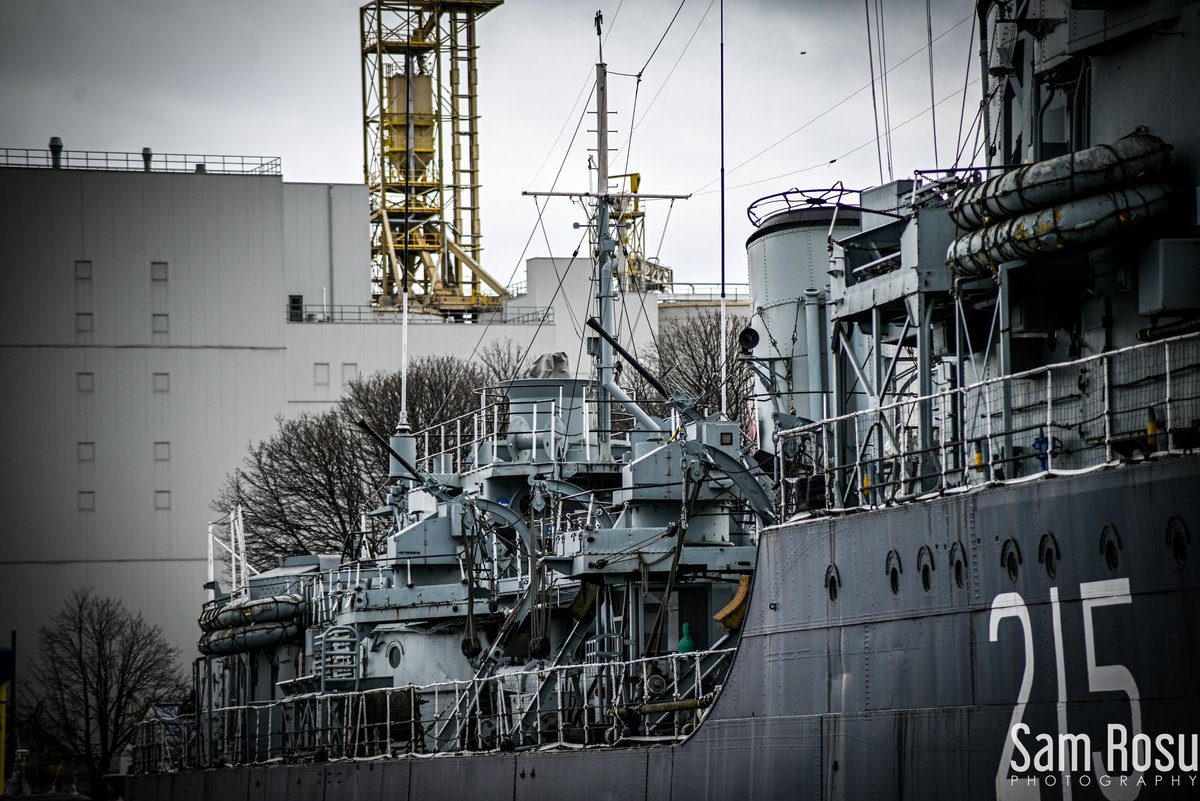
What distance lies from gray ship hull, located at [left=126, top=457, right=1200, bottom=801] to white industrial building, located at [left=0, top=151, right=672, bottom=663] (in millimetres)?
40794

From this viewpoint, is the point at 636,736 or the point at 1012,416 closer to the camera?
the point at 1012,416

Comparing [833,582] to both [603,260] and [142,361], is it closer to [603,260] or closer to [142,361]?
[603,260]


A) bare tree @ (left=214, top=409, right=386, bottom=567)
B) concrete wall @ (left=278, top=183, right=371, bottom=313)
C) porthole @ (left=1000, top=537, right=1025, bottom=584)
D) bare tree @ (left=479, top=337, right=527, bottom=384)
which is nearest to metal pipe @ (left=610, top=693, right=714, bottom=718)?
porthole @ (left=1000, top=537, right=1025, bottom=584)

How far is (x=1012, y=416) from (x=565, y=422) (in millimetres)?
16174

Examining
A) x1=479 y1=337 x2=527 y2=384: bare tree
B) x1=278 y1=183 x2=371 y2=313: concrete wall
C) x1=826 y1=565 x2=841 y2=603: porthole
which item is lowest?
x1=826 y1=565 x2=841 y2=603: porthole

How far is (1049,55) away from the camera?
16.8 m

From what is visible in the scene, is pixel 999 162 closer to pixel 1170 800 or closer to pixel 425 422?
pixel 1170 800

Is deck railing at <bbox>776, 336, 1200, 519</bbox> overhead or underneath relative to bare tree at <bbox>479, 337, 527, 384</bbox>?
underneath

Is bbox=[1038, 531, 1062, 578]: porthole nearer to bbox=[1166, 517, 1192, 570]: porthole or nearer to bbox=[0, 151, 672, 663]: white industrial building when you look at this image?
bbox=[1166, 517, 1192, 570]: porthole

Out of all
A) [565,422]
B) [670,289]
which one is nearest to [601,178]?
[565,422]

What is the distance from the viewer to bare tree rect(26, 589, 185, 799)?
52625mm

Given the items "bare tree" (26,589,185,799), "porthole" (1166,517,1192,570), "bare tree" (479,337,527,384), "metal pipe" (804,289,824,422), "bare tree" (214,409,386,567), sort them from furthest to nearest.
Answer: "bare tree" (479,337,527,384) → "bare tree" (26,589,185,799) → "bare tree" (214,409,386,567) → "metal pipe" (804,289,824,422) → "porthole" (1166,517,1192,570)

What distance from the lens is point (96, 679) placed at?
53750 millimetres

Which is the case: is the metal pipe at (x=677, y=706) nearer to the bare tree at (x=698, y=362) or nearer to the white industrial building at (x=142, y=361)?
the bare tree at (x=698, y=362)
